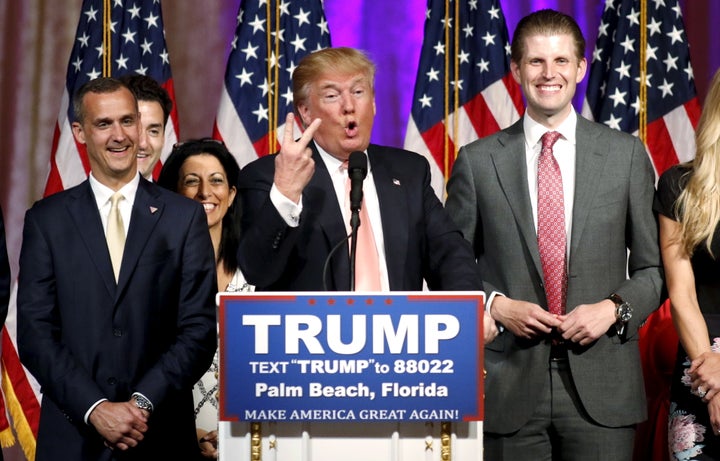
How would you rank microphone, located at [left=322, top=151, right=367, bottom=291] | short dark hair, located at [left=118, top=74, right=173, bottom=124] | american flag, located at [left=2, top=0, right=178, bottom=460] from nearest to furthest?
microphone, located at [left=322, top=151, right=367, bottom=291]
short dark hair, located at [left=118, top=74, right=173, bottom=124]
american flag, located at [left=2, top=0, right=178, bottom=460]

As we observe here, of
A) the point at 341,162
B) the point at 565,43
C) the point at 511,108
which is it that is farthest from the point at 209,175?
the point at 511,108

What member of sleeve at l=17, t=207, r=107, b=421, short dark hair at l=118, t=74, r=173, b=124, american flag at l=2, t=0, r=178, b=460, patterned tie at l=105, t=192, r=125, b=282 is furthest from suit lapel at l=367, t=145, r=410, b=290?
american flag at l=2, t=0, r=178, b=460

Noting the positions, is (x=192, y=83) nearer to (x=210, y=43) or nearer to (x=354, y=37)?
(x=210, y=43)

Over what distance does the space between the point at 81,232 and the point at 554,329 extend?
1.28 metres

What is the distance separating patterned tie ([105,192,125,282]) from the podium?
0.72 metres

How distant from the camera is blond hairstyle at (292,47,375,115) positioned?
8.91 ft

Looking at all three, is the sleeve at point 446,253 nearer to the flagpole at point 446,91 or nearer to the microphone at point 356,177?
the microphone at point 356,177

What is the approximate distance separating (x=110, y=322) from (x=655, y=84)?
326cm

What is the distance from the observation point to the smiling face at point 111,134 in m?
2.79

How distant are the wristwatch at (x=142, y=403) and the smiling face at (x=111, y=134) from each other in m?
0.60

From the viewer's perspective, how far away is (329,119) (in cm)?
272

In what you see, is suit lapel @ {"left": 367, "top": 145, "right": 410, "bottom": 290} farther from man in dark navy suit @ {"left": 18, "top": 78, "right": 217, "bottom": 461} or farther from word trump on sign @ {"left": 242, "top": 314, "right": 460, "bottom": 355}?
word trump on sign @ {"left": 242, "top": 314, "right": 460, "bottom": 355}

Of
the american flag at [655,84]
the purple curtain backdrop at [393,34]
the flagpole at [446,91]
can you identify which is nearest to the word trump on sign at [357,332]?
the american flag at [655,84]

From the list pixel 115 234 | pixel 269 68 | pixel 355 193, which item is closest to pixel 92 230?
pixel 115 234
